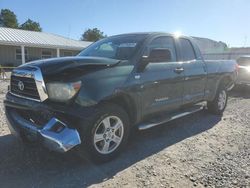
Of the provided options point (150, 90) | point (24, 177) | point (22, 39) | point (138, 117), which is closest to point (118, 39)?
point (150, 90)

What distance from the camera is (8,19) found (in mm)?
52312

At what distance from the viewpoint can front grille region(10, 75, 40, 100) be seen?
353 cm

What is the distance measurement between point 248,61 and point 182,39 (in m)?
8.55

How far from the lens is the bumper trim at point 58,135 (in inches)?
125

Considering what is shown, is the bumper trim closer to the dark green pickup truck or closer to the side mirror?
the dark green pickup truck

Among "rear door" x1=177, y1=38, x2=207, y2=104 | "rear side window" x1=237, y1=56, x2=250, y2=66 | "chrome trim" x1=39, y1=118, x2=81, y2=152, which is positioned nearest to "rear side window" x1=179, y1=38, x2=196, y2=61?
"rear door" x1=177, y1=38, x2=207, y2=104

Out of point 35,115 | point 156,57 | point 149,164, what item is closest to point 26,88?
point 35,115

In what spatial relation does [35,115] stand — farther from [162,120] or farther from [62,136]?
[162,120]

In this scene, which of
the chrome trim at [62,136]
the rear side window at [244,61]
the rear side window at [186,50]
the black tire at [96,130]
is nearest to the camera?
the chrome trim at [62,136]

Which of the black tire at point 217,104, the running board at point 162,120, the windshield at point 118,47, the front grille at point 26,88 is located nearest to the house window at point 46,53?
the black tire at point 217,104

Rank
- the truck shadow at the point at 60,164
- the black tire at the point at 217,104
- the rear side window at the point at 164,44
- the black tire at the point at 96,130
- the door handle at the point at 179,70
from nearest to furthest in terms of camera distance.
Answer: the truck shadow at the point at 60,164 → the black tire at the point at 96,130 → the rear side window at the point at 164,44 → the door handle at the point at 179,70 → the black tire at the point at 217,104

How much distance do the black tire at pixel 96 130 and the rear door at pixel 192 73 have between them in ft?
6.14

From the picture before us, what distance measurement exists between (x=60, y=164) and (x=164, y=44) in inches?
113

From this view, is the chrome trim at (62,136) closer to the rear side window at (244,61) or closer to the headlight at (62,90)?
the headlight at (62,90)
